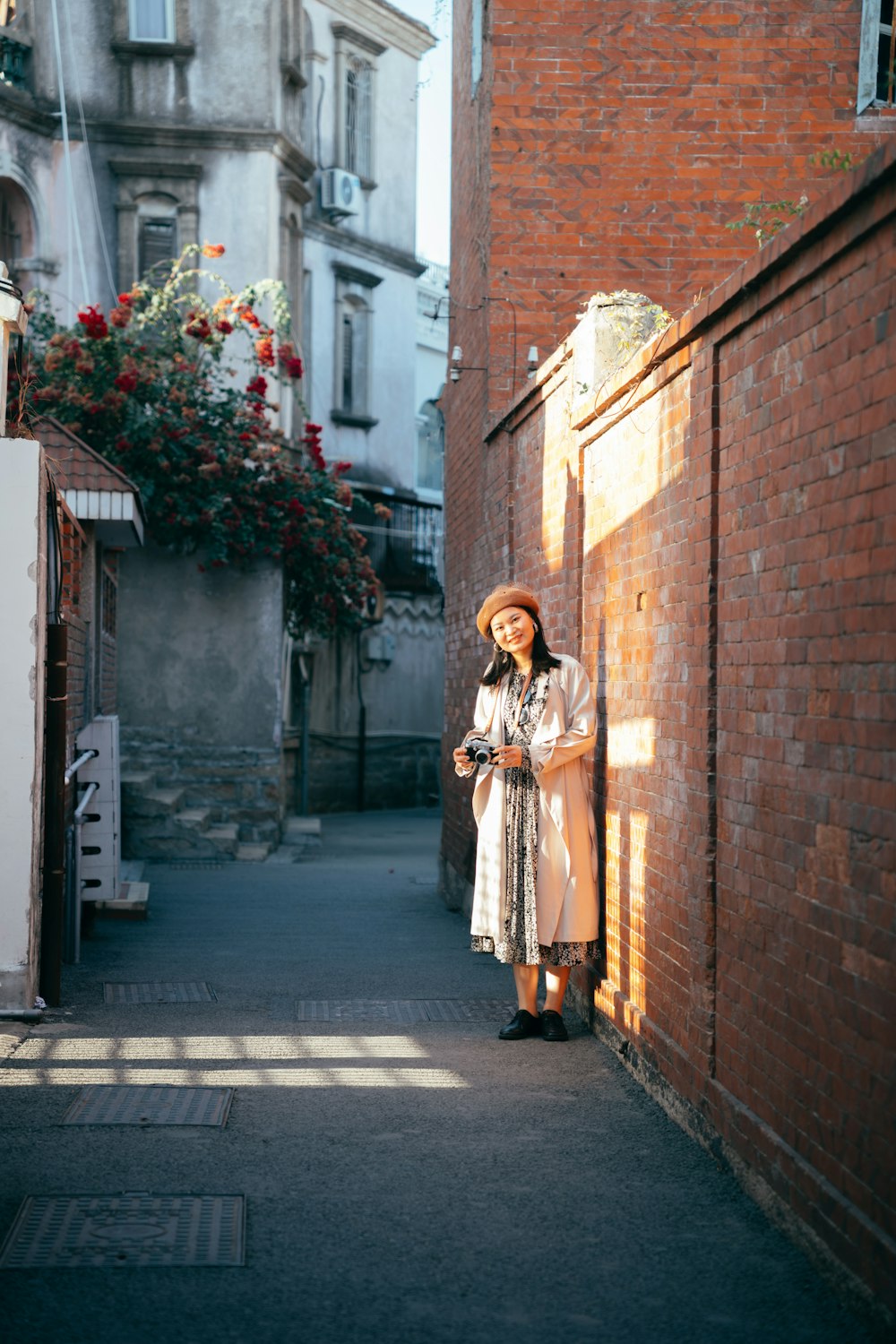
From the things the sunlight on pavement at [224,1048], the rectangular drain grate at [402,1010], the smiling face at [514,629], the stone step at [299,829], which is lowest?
the stone step at [299,829]

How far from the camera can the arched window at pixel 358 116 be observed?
2980 cm

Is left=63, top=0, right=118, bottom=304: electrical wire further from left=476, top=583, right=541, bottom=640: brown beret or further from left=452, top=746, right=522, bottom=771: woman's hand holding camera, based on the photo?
left=452, top=746, right=522, bottom=771: woman's hand holding camera

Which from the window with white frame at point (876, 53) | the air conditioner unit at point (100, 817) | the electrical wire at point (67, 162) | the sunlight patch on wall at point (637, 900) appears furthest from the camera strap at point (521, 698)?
the electrical wire at point (67, 162)

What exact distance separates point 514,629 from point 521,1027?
1858mm

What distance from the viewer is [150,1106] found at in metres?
6.31

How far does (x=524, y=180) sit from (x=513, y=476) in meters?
2.50

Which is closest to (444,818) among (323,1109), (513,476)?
(513,476)

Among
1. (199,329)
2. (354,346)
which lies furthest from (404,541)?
(199,329)

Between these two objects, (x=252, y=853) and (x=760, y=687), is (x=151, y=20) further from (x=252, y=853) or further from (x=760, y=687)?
(x=760, y=687)

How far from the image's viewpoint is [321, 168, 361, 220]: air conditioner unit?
2861cm

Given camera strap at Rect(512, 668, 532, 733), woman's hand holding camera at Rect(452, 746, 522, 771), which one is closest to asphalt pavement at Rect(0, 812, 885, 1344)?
woman's hand holding camera at Rect(452, 746, 522, 771)

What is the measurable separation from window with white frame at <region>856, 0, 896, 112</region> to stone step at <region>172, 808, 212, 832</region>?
413 inches

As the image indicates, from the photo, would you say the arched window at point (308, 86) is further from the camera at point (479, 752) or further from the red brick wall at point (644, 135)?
the camera at point (479, 752)

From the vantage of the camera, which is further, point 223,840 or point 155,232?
point 155,232
